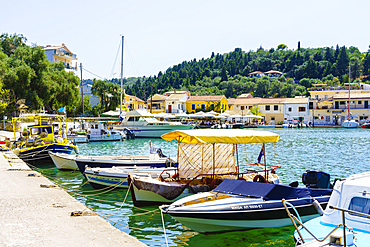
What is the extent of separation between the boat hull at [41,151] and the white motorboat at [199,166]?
12.6 m

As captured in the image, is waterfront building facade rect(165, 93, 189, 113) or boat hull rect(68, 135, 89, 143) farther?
waterfront building facade rect(165, 93, 189, 113)

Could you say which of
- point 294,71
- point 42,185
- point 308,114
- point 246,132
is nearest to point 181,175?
point 246,132

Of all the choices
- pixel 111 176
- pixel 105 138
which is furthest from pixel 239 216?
pixel 105 138

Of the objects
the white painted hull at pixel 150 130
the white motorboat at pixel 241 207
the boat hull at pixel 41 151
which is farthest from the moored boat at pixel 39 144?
the white painted hull at pixel 150 130

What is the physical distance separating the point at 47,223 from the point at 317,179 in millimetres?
9334

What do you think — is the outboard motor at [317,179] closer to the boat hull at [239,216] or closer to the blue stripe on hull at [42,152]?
the boat hull at [239,216]

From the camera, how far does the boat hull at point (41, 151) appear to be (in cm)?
2339

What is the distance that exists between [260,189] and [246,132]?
3.04 m

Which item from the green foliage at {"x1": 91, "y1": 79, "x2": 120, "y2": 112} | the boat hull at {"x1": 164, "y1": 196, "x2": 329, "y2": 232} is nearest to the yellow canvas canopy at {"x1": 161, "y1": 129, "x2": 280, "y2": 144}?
the boat hull at {"x1": 164, "y1": 196, "x2": 329, "y2": 232}

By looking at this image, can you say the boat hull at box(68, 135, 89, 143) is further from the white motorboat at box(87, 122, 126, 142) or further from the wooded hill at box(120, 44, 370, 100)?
the wooded hill at box(120, 44, 370, 100)

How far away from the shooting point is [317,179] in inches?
491

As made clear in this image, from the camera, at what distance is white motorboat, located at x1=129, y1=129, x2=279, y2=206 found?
12.6 meters

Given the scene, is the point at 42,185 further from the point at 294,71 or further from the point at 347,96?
the point at 294,71

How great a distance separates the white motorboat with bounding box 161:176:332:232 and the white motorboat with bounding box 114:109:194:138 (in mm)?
41878
